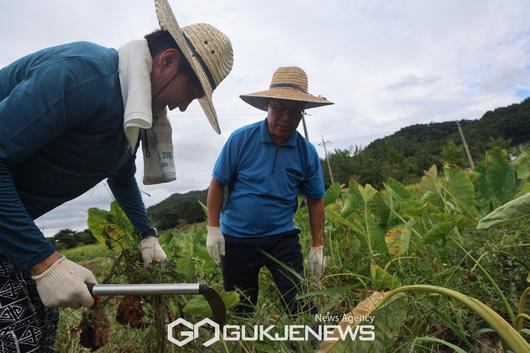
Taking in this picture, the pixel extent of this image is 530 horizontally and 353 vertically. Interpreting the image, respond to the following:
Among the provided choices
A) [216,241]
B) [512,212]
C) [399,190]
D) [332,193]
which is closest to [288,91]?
[216,241]

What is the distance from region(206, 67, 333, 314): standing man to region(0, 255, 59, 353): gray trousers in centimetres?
105

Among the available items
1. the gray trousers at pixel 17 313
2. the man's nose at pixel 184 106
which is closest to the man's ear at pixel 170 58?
the man's nose at pixel 184 106

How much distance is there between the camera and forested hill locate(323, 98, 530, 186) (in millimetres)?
25453

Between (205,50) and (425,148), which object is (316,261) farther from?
(425,148)

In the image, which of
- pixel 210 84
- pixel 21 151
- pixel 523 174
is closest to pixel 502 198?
pixel 523 174

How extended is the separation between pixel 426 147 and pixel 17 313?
1790 inches

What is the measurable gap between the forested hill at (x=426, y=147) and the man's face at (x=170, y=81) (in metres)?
10.9

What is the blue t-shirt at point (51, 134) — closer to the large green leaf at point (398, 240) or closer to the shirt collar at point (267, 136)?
the shirt collar at point (267, 136)

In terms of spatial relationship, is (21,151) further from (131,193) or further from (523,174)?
(523,174)

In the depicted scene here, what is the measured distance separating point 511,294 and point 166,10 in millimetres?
1585

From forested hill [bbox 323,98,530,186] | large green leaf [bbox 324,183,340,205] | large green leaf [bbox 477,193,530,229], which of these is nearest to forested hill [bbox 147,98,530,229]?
forested hill [bbox 323,98,530,186]

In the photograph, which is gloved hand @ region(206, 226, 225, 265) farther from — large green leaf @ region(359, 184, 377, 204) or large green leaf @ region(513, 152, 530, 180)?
large green leaf @ region(513, 152, 530, 180)

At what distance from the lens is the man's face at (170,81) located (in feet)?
4.04

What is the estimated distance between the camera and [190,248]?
3271 millimetres
